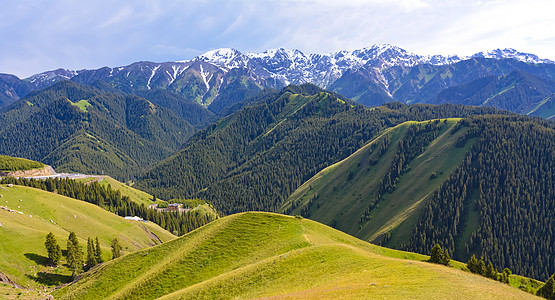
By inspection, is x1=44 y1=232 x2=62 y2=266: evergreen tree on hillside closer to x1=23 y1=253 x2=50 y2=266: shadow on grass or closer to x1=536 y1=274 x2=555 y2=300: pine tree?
x1=23 y1=253 x2=50 y2=266: shadow on grass

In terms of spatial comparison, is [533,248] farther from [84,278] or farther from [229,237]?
[84,278]

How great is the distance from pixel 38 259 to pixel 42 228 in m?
27.4

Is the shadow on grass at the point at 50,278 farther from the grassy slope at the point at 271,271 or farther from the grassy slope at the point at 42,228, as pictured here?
the grassy slope at the point at 271,271

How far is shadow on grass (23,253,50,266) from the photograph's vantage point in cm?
8888

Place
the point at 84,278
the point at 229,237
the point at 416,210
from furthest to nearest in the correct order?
the point at 416,210
the point at 84,278
the point at 229,237

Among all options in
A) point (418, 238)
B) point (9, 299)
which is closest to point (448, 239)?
point (418, 238)

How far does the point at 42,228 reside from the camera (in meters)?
112

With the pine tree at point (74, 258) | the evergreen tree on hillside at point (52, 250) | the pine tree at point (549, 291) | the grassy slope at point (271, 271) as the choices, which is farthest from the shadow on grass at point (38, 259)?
the pine tree at point (549, 291)

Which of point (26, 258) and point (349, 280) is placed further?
point (26, 258)

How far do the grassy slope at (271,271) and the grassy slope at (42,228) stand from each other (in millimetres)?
17736

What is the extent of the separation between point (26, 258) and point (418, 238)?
6814 inches

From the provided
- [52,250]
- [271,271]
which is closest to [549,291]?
[271,271]

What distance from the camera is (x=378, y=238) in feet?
605

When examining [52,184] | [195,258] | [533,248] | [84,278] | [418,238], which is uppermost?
[52,184]
